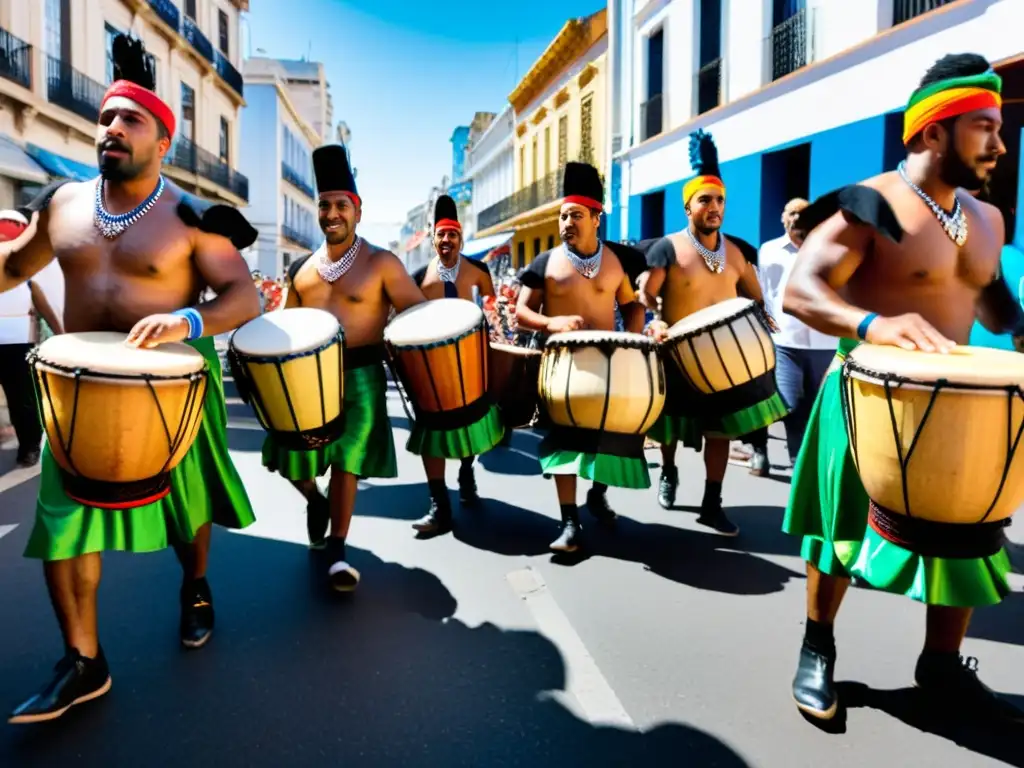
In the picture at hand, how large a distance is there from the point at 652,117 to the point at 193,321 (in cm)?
1479

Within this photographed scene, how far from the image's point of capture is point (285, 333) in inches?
127

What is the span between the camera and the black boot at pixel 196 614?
9.45 ft

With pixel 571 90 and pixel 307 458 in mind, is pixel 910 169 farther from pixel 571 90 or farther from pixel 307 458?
pixel 571 90

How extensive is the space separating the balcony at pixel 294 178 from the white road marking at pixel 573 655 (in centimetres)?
3777

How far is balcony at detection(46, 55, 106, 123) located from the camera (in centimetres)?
1431

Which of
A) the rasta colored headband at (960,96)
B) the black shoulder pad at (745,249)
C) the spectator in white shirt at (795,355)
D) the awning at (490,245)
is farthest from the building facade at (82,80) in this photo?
the rasta colored headband at (960,96)

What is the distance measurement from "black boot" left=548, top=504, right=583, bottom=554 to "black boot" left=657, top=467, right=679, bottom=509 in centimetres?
104

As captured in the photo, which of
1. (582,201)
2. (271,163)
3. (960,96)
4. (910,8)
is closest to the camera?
(960,96)

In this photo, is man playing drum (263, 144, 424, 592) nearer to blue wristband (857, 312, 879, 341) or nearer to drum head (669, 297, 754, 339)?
drum head (669, 297, 754, 339)

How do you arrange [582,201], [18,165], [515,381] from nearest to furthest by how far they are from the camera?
1. [515,381]
2. [582,201]
3. [18,165]

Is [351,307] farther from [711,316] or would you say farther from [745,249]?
[745,249]

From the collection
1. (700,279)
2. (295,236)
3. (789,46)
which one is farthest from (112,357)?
(295,236)

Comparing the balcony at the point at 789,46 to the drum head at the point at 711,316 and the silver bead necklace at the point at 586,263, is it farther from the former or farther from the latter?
the drum head at the point at 711,316

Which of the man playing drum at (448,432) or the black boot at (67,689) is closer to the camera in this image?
the black boot at (67,689)
